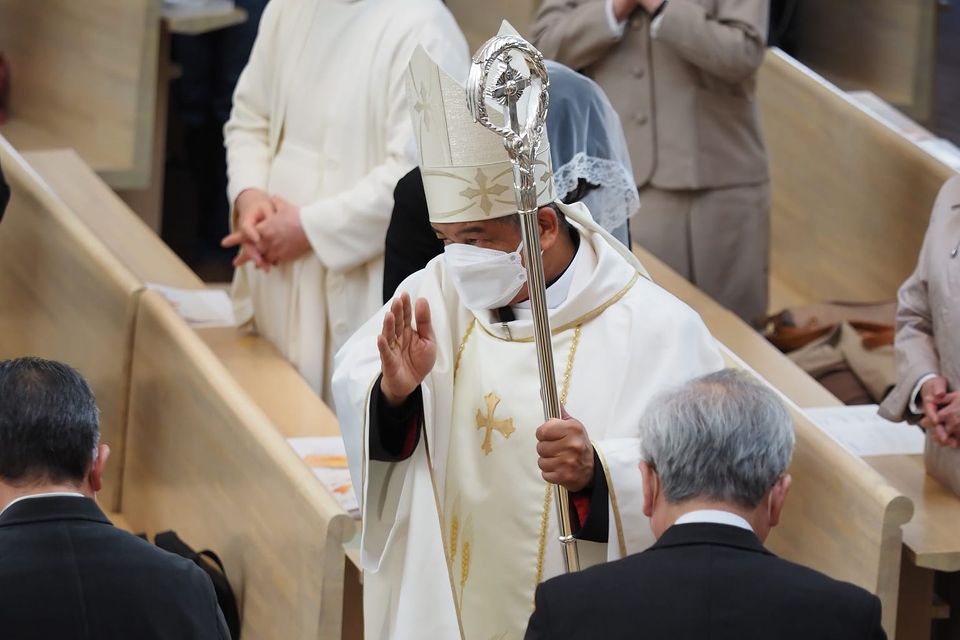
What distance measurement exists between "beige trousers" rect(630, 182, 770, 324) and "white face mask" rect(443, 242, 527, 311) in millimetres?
2681

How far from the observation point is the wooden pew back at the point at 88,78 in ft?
24.7

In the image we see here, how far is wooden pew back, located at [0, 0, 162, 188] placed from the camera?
754cm

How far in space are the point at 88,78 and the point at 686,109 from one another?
3.40m

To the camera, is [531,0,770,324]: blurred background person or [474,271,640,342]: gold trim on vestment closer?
[474,271,640,342]: gold trim on vestment

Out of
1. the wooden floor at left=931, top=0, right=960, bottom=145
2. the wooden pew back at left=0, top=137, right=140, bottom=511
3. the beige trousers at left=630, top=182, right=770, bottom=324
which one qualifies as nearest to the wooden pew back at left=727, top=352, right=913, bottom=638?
the beige trousers at left=630, top=182, right=770, bottom=324

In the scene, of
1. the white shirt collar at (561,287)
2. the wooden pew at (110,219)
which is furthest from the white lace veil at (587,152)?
the wooden pew at (110,219)

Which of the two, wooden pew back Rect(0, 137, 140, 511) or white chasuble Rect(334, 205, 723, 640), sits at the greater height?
white chasuble Rect(334, 205, 723, 640)

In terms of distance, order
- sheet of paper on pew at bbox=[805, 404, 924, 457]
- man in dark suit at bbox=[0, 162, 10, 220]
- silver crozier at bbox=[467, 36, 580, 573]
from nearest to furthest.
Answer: silver crozier at bbox=[467, 36, 580, 573]
sheet of paper on pew at bbox=[805, 404, 924, 457]
man in dark suit at bbox=[0, 162, 10, 220]

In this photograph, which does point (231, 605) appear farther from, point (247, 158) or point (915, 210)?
point (915, 210)

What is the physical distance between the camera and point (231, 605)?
14.0 ft

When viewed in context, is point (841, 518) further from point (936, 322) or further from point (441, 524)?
point (441, 524)

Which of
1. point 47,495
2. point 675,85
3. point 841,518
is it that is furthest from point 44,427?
point 675,85

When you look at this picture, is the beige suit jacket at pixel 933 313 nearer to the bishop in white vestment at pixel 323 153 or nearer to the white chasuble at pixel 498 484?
the white chasuble at pixel 498 484

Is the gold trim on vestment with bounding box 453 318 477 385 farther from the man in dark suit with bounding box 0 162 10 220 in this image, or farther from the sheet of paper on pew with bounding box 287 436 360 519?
the man in dark suit with bounding box 0 162 10 220
